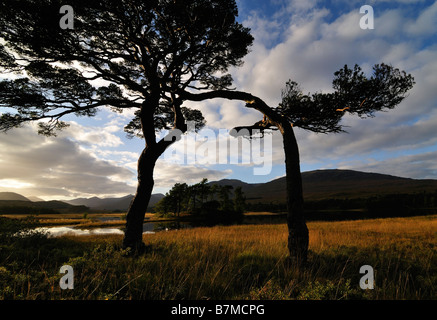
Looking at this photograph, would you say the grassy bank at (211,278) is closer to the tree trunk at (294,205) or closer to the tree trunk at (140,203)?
the tree trunk at (294,205)

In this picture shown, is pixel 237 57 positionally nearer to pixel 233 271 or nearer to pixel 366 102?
pixel 366 102

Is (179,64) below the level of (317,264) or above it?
above

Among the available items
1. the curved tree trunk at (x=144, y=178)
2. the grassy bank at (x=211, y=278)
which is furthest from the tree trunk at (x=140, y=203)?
the grassy bank at (x=211, y=278)

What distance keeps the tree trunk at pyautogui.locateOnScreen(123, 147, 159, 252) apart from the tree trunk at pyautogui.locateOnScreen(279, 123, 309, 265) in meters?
5.11

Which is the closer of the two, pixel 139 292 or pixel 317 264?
pixel 139 292

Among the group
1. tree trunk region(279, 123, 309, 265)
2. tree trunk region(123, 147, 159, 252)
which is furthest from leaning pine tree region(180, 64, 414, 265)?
tree trunk region(123, 147, 159, 252)

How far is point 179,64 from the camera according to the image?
8.56 metres

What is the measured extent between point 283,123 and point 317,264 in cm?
464

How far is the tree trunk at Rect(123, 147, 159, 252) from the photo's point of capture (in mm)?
6438

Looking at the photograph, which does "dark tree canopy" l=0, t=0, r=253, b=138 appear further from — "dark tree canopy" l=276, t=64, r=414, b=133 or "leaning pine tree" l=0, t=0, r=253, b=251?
"dark tree canopy" l=276, t=64, r=414, b=133

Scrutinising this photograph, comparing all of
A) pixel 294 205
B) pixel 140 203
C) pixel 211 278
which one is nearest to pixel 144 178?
pixel 140 203

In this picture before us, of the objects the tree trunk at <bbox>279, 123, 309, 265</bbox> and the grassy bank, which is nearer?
the grassy bank
